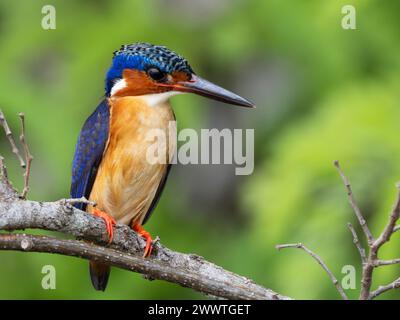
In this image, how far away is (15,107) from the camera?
5.00m

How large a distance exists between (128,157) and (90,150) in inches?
7.7

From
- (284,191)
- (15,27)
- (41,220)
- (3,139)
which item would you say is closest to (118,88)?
(284,191)

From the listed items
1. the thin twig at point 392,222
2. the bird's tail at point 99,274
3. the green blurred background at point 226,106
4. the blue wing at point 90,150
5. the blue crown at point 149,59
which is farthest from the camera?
the green blurred background at point 226,106

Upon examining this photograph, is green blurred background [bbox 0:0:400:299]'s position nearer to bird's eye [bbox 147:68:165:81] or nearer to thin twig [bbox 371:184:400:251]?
bird's eye [bbox 147:68:165:81]

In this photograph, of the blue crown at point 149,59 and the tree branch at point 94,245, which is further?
the blue crown at point 149,59

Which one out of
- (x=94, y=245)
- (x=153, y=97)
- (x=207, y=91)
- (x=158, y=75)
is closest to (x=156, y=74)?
(x=158, y=75)

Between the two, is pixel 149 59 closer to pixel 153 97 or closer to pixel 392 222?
pixel 153 97

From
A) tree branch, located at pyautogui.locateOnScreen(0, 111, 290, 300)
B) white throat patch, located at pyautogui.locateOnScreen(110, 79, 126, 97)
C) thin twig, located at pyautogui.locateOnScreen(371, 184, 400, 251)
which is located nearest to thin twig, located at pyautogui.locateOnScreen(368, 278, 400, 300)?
thin twig, located at pyautogui.locateOnScreen(371, 184, 400, 251)

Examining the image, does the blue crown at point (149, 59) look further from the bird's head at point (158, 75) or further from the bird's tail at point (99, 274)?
the bird's tail at point (99, 274)

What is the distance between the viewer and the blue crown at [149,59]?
3.79 m

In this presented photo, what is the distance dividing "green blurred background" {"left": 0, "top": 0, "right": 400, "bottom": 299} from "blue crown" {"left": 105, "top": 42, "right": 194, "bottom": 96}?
0.78 metres

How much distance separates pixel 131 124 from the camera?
3867mm

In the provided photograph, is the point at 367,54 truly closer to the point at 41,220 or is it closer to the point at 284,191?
the point at 284,191

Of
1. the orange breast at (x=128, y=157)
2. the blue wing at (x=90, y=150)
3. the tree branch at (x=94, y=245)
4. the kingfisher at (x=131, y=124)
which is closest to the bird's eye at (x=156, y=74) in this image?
the kingfisher at (x=131, y=124)
